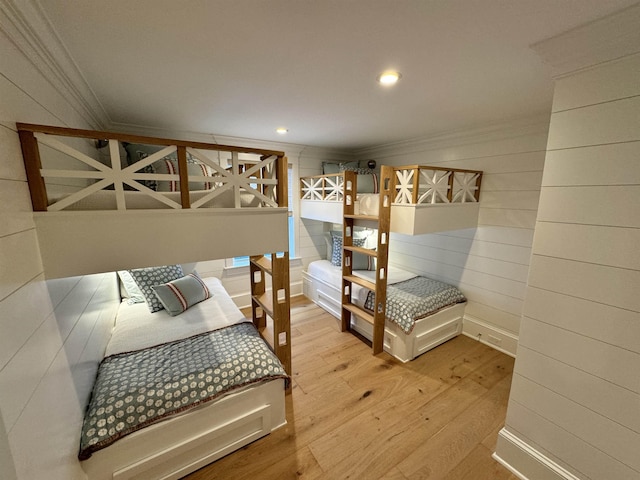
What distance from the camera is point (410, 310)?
2.36 m

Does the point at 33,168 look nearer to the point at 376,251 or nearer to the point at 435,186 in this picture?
the point at 376,251

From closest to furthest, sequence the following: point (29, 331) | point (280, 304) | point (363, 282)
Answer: point (29, 331) < point (280, 304) < point (363, 282)

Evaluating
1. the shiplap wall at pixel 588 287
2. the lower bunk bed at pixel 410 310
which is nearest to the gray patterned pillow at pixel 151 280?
the lower bunk bed at pixel 410 310

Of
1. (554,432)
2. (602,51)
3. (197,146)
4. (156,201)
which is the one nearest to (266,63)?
(197,146)

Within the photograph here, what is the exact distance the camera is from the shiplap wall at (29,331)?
2.27ft

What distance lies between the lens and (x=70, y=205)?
1.03m

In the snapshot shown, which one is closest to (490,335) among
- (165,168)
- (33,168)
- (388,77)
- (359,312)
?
(359,312)

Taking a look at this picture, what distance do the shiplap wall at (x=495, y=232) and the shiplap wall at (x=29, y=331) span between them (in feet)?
10.4

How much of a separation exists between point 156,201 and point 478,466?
230 cm

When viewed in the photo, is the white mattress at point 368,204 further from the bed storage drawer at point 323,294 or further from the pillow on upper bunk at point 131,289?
the pillow on upper bunk at point 131,289

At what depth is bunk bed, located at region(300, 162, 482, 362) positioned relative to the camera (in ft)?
7.27

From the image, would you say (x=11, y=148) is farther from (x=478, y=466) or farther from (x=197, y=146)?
(x=478, y=466)

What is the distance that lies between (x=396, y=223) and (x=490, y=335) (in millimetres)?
1613

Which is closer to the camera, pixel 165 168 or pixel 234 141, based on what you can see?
pixel 165 168
